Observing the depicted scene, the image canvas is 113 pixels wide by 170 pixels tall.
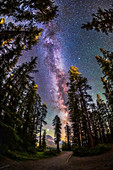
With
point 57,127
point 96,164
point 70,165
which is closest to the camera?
point 96,164

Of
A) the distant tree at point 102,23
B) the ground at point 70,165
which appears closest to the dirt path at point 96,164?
the ground at point 70,165

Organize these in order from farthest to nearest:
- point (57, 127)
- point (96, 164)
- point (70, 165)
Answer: point (57, 127), point (70, 165), point (96, 164)

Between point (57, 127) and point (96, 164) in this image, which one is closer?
point (96, 164)

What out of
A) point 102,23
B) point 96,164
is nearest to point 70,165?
point 96,164

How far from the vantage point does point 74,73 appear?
18656 mm

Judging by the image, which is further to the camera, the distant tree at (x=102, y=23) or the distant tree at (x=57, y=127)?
the distant tree at (x=57, y=127)

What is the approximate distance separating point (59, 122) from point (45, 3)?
3922cm

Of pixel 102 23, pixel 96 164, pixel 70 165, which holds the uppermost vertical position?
pixel 102 23

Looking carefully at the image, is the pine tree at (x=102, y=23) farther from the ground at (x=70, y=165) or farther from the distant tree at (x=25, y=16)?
the ground at (x=70, y=165)

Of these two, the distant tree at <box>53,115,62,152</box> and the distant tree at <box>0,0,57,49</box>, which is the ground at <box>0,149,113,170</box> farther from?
the distant tree at <box>53,115,62,152</box>

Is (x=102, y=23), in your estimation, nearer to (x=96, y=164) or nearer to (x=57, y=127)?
(x=96, y=164)

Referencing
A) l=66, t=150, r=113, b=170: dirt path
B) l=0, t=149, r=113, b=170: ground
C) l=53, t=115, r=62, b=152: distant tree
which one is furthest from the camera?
l=53, t=115, r=62, b=152: distant tree

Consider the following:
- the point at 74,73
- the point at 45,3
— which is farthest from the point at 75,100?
the point at 45,3

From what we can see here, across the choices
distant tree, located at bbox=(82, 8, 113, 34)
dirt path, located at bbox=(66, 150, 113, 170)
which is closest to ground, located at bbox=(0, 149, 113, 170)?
dirt path, located at bbox=(66, 150, 113, 170)
